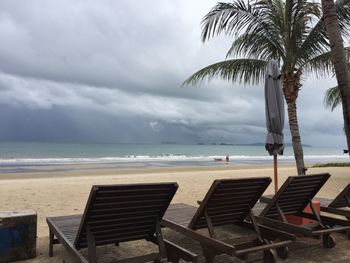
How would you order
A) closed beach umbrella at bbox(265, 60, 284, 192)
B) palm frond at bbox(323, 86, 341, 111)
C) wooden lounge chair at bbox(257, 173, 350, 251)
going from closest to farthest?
wooden lounge chair at bbox(257, 173, 350, 251) → closed beach umbrella at bbox(265, 60, 284, 192) → palm frond at bbox(323, 86, 341, 111)

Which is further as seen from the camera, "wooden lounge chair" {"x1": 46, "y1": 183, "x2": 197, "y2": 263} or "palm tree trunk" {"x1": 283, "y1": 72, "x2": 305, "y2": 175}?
"palm tree trunk" {"x1": 283, "y1": 72, "x2": 305, "y2": 175}

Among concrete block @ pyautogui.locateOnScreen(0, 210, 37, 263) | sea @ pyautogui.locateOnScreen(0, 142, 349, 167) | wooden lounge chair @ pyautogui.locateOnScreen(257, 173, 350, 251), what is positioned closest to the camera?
concrete block @ pyautogui.locateOnScreen(0, 210, 37, 263)

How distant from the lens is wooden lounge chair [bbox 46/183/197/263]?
2.86m

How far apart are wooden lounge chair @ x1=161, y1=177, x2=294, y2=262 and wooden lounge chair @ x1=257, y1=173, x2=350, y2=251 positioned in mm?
328

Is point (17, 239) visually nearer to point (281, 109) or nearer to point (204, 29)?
point (281, 109)

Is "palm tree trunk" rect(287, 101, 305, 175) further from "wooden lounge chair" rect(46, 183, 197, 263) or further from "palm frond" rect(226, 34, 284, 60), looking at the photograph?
"wooden lounge chair" rect(46, 183, 197, 263)

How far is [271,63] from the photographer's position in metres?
5.94

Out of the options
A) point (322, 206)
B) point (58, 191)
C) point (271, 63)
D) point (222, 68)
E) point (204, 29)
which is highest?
point (204, 29)

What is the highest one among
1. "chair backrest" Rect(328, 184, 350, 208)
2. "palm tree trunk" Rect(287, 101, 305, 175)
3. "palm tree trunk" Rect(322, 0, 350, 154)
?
"palm tree trunk" Rect(322, 0, 350, 154)

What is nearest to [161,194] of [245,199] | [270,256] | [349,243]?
[245,199]

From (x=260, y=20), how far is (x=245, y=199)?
6179 millimetres

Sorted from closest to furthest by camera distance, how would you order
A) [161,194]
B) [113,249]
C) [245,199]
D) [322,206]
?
[161,194]
[245,199]
[113,249]
[322,206]

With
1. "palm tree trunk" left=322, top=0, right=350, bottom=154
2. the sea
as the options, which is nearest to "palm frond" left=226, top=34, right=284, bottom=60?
"palm tree trunk" left=322, top=0, right=350, bottom=154

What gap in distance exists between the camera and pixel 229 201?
144 inches
